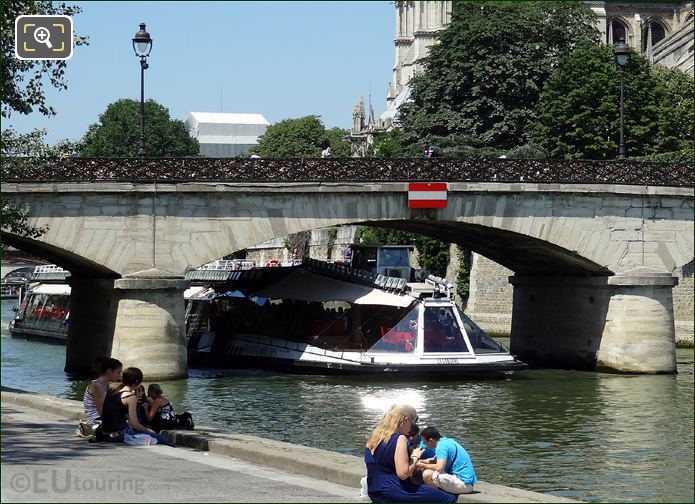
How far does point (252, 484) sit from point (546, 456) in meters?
9.94

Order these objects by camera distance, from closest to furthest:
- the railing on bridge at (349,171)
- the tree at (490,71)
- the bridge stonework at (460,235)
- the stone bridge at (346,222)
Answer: the railing on bridge at (349,171) → the stone bridge at (346,222) → the bridge stonework at (460,235) → the tree at (490,71)

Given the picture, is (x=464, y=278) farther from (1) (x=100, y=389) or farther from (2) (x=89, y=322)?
(1) (x=100, y=389)

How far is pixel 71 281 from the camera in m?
40.0

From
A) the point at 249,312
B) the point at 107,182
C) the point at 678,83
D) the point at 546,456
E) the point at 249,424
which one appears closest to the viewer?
the point at 546,456

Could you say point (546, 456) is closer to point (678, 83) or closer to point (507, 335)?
point (507, 335)

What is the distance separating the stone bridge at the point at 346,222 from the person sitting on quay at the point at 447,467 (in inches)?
793

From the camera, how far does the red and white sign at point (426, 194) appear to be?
3769 cm

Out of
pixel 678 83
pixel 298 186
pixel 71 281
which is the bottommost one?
pixel 71 281

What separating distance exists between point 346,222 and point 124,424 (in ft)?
66.0

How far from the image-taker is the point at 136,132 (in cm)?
10950

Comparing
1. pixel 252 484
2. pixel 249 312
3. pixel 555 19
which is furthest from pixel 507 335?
pixel 252 484

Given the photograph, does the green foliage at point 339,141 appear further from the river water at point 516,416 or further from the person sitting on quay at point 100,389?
the person sitting on quay at point 100,389

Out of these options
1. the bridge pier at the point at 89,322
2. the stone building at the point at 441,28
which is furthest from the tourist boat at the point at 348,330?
the stone building at the point at 441,28

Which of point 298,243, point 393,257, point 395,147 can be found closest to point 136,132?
point 298,243
